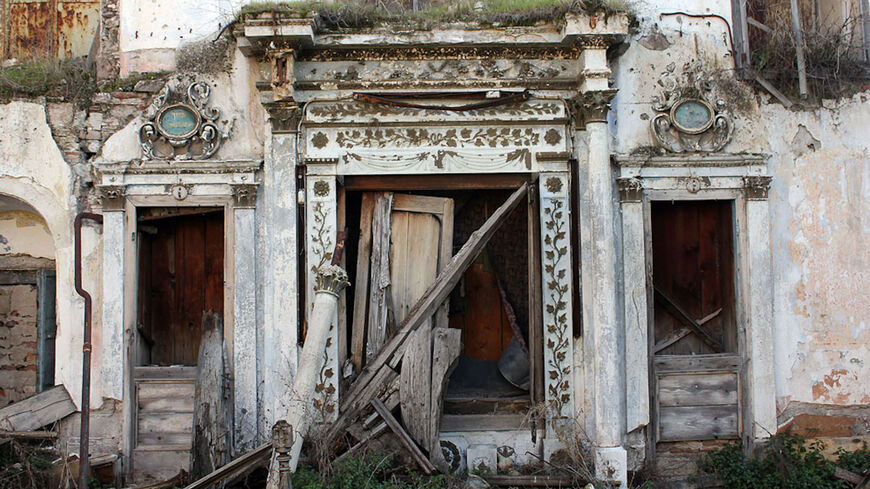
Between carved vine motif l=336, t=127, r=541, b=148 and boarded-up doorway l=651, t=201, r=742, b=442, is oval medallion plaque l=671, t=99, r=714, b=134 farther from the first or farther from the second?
carved vine motif l=336, t=127, r=541, b=148

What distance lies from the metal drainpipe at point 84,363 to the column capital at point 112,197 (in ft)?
0.55

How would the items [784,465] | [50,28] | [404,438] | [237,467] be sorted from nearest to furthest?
[237,467] < [404,438] < [784,465] < [50,28]

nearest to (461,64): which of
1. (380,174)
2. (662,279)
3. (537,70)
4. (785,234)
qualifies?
(537,70)

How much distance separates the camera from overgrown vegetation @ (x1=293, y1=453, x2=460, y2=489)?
5.81m

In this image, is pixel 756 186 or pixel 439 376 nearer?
pixel 439 376

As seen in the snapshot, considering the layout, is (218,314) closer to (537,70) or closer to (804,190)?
(537,70)

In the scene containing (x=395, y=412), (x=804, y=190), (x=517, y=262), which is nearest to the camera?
(x=395, y=412)

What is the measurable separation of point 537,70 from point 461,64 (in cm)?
73

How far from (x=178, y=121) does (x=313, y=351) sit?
8.68 ft

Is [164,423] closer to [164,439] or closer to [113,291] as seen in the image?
[164,439]

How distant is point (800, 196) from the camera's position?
6.96m

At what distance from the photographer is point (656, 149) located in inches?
270

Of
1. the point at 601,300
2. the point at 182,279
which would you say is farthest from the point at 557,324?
the point at 182,279

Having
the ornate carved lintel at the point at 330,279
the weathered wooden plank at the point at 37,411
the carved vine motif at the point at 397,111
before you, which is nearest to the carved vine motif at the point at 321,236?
the ornate carved lintel at the point at 330,279
